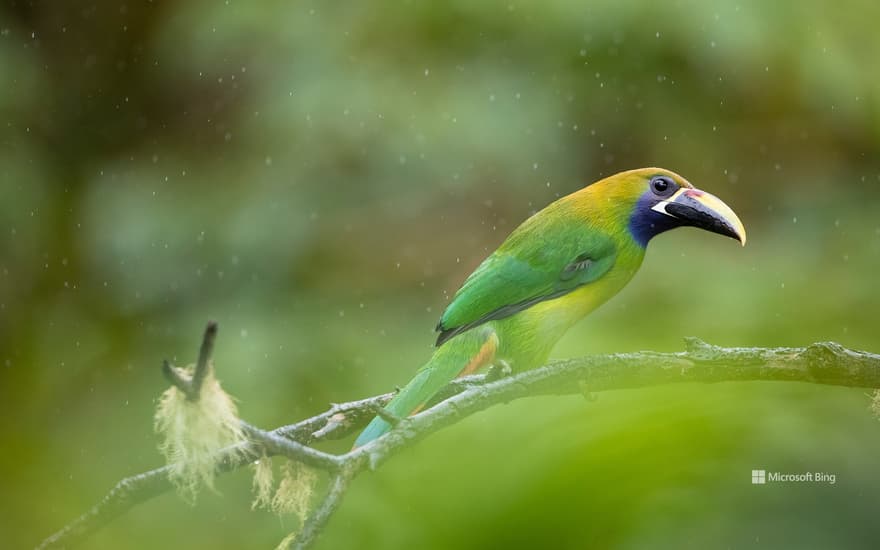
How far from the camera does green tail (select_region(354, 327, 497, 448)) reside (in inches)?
57.7

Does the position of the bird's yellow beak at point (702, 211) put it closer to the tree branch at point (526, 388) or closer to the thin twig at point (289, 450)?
the tree branch at point (526, 388)

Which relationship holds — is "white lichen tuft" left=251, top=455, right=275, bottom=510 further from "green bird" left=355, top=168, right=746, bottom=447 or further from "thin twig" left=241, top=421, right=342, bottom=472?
"green bird" left=355, top=168, right=746, bottom=447

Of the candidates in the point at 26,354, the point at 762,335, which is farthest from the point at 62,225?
the point at 762,335

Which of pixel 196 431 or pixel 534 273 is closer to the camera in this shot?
pixel 196 431

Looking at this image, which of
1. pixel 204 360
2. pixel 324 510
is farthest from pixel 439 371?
pixel 204 360

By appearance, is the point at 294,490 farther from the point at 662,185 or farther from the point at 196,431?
the point at 662,185

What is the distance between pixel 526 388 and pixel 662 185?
1.85ft

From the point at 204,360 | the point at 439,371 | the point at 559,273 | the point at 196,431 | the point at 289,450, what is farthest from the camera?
the point at 559,273

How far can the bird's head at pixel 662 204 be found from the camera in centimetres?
156

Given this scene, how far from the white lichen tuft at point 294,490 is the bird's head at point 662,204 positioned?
26.6 inches

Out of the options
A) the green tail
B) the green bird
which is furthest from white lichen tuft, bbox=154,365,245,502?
the green bird

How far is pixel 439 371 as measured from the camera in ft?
5.07

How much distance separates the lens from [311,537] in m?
0.88

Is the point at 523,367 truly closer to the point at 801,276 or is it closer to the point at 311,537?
the point at 311,537
